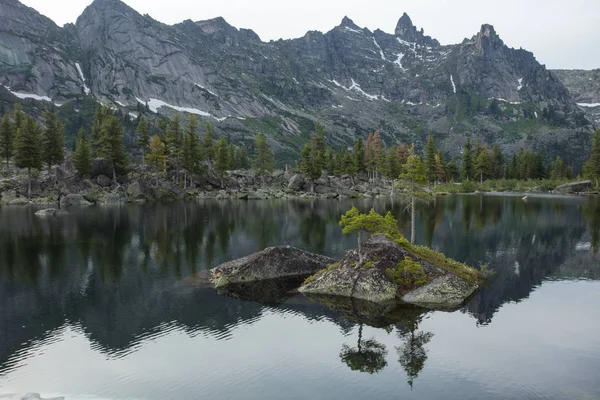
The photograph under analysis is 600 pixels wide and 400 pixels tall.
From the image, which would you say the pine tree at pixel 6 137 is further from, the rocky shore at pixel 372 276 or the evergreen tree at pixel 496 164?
the evergreen tree at pixel 496 164

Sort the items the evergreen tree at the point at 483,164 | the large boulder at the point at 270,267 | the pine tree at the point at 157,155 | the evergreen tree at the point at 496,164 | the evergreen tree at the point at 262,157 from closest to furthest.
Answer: the large boulder at the point at 270,267 < the pine tree at the point at 157,155 < the evergreen tree at the point at 262,157 < the evergreen tree at the point at 483,164 < the evergreen tree at the point at 496,164

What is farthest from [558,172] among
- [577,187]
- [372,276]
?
[372,276]

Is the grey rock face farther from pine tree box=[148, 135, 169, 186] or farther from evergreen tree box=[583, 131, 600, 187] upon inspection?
evergreen tree box=[583, 131, 600, 187]

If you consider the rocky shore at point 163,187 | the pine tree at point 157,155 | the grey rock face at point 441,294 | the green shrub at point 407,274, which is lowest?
the grey rock face at point 441,294

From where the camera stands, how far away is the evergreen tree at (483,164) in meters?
154

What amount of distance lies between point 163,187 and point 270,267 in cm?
9038

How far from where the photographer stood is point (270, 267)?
113ft

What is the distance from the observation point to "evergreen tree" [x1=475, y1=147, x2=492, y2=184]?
154500 millimetres

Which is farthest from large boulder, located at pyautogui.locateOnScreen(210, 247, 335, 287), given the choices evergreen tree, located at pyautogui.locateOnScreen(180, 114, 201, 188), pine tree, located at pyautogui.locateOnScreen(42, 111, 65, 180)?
pine tree, located at pyautogui.locateOnScreen(42, 111, 65, 180)

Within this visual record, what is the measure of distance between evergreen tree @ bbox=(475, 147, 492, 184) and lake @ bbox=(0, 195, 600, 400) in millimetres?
117625

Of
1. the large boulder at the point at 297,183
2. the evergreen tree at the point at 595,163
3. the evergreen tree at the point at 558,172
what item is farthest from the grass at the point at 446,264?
the evergreen tree at the point at 558,172

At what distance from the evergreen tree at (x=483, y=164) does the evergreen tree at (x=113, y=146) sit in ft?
402

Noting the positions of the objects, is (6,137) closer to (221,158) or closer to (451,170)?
(221,158)

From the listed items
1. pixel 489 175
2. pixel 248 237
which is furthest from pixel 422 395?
pixel 489 175
